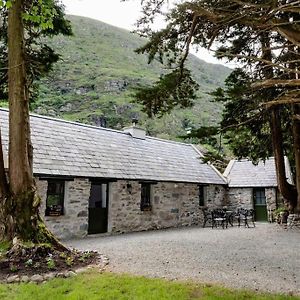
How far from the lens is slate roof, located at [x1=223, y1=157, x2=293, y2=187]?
20062mm

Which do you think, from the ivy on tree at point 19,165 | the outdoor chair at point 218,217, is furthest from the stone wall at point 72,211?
the outdoor chair at point 218,217

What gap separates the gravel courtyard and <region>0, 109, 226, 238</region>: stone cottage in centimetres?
261

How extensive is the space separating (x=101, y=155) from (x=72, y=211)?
10.7ft

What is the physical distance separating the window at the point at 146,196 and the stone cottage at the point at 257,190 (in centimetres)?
782

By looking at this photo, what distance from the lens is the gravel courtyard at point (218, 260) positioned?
5603mm

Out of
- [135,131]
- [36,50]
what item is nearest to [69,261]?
[36,50]

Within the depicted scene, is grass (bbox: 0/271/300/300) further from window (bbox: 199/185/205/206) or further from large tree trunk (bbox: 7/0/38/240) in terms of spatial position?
window (bbox: 199/185/205/206)

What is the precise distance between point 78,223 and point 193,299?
8.33 metres

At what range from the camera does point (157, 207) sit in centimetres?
1552

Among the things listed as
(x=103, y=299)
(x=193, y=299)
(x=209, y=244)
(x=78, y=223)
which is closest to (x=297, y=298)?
(x=193, y=299)

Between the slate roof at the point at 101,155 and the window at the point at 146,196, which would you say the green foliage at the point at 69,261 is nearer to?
the slate roof at the point at 101,155

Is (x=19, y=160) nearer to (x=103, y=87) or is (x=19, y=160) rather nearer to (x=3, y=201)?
(x=3, y=201)

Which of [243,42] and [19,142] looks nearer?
[19,142]

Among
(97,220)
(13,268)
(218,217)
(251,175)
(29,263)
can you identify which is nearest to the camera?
(13,268)
